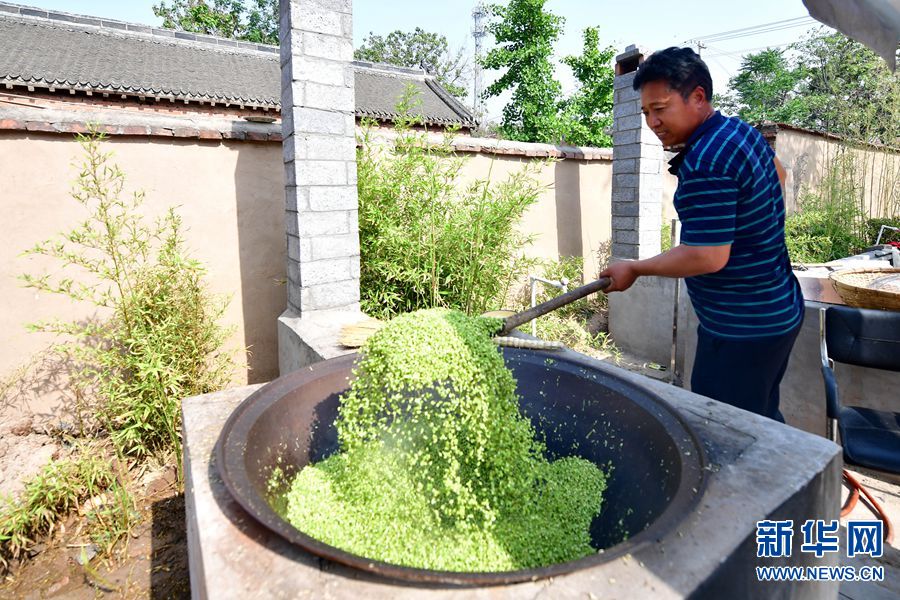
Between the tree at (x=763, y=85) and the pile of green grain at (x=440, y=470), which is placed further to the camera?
the tree at (x=763, y=85)

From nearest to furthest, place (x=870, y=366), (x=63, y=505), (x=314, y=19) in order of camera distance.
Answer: (x=870, y=366) < (x=63, y=505) < (x=314, y=19)

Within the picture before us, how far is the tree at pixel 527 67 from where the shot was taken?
1088 centimetres

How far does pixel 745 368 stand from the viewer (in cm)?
195

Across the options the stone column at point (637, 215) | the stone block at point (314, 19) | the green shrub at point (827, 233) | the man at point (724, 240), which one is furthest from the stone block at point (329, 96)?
the green shrub at point (827, 233)

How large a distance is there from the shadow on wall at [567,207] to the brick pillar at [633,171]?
2.33 feet

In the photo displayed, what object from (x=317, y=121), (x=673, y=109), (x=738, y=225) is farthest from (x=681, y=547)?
(x=317, y=121)

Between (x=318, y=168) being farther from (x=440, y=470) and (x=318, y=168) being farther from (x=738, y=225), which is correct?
(x=738, y=225)

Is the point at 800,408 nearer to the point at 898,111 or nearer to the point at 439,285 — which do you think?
the point at 439,285

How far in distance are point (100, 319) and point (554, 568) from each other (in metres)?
3.42

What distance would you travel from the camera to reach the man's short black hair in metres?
1.79

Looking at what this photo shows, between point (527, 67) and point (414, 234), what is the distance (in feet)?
30.2

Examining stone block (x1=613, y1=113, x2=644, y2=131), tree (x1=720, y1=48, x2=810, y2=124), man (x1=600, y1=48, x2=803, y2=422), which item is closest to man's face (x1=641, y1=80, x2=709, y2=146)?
man (x1=600, y1=48, x2=803, y2=422)

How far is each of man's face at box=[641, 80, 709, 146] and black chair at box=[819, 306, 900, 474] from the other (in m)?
1.21

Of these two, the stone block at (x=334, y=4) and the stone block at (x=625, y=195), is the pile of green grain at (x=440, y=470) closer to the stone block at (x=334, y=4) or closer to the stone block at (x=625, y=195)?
the stone block at (x=334, y=4)
